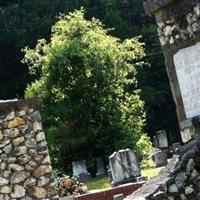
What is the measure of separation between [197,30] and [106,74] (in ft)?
69.9

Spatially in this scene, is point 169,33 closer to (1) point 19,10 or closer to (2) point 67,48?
(2) point 67,48

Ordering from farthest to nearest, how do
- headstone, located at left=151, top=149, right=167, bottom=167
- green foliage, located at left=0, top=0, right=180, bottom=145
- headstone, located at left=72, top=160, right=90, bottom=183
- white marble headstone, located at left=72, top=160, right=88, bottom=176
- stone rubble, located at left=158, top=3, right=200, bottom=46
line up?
1. green foliage, located at left=0, top=0, right=180, bottom=145
2. white marble headstone, located at left=72, top=160, right=88, bottom=176
3. headstone, located at left=72, top=160, right=90, bottom=183
4. headstone, located at left=151, top=149, right=167, bottom=167
5. stone rubble, located at left=158, top=3, right=200, bottom=46

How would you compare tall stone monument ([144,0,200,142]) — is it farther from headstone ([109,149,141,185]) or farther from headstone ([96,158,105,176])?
headstone ([96,158,105,176])

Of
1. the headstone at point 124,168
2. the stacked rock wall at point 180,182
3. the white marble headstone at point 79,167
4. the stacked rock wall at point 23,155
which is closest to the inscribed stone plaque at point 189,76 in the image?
the stacked rock wall at point 180,182

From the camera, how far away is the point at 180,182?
18.9ft

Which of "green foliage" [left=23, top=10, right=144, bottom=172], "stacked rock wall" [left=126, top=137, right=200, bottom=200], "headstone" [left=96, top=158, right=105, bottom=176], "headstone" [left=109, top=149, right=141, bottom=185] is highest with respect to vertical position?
"green foliage" [left=23, top=10, right=144, bottom=172]

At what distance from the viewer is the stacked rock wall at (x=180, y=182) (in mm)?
5645

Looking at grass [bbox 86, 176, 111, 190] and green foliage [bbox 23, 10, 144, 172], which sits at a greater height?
green foliage [bbox 23, 10, 144, 172]

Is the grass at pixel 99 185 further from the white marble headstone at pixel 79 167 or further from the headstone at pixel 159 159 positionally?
the white marble headstone at pixel 79 167

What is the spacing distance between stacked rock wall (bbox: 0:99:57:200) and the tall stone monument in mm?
3367

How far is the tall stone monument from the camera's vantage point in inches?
293

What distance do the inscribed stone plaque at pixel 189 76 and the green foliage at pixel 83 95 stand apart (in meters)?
19.7

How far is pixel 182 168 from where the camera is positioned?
580 cm

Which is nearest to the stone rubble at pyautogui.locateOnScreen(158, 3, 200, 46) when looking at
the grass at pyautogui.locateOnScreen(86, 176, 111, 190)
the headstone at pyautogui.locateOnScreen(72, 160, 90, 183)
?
the grass at pyautogui.locateOnScreen(86, 176, 111, 190)
